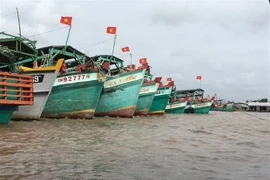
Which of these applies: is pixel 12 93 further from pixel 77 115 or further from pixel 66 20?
pixel 66 20

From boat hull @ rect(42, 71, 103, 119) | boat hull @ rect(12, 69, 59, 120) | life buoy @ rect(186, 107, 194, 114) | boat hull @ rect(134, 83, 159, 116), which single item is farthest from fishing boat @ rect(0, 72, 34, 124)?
life buoy @ rect(186, 107, 194, 114)

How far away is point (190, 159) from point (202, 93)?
140 feet

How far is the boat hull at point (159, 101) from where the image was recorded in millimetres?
28703

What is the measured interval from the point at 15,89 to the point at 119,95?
1036 cm

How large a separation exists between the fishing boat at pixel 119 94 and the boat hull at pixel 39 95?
6439 millimetres

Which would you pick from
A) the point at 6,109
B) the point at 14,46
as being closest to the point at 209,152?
the point at 6,109

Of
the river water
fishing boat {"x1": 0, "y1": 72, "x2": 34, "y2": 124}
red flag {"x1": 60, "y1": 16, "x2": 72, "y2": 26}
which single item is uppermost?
red flag {"x1": 60, "y1": 16, "x2": 72, "y2": 26}

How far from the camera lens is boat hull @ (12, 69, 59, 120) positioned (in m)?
12.9

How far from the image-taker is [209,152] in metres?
6.84

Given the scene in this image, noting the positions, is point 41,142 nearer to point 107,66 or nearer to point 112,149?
point 112,149

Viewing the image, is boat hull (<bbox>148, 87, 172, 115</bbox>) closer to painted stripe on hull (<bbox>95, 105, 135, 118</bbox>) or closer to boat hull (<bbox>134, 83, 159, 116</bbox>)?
Result: boat hull (<bbox>134, 83, 159, 116</bbox>)

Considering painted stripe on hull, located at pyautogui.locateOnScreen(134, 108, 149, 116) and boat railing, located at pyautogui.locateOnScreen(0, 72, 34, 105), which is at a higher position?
boat railing, located at pyautogui.locateOnScreen(0, 72, 34, 105)

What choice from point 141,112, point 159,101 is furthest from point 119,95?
point 159,101

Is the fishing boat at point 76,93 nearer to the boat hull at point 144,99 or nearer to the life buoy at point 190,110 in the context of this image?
the boat hull at point 144,99
